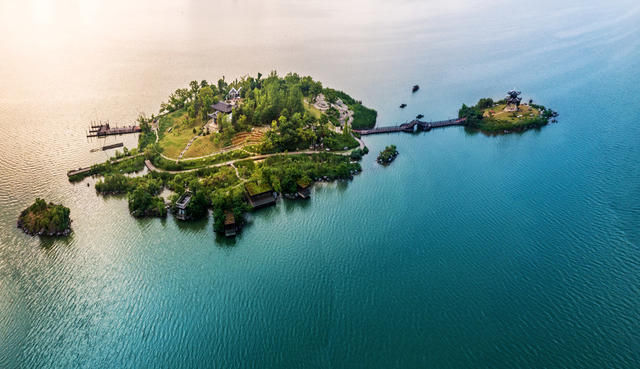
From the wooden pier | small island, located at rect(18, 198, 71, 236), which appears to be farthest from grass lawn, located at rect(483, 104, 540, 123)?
small island, located at rect(18, 198, 71, 236)

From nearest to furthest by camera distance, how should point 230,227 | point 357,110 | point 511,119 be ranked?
point 230,227
point 511,119
point 357,110

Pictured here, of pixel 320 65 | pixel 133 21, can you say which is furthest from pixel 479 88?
pixel 133 21

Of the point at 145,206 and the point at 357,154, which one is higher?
the point at 357,154

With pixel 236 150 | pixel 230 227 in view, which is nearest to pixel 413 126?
pixel 236 150

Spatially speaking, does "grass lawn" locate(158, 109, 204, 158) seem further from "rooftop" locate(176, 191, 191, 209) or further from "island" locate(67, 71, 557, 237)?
"rooftop" locate(176, 191, 191, 209)

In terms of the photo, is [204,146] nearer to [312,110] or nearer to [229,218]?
[229,218]

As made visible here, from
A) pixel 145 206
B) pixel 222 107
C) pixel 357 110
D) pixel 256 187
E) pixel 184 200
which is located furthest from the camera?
pixel 357 110

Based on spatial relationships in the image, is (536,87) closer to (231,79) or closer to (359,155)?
(359,155)
